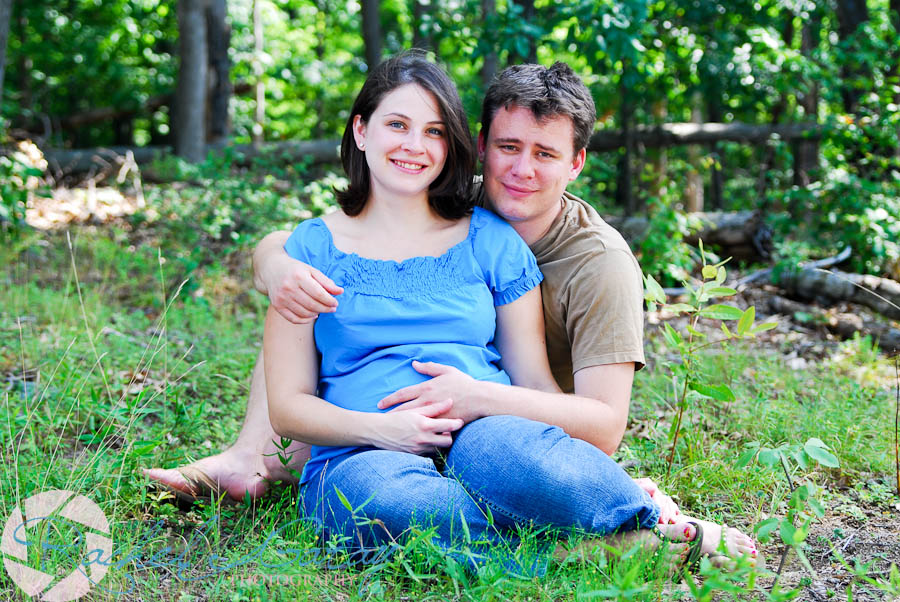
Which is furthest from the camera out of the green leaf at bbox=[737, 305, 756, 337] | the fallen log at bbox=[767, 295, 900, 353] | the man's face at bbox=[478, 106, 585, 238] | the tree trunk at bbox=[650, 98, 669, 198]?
the tree trunk at bbox=[650, 98, 669, 198]

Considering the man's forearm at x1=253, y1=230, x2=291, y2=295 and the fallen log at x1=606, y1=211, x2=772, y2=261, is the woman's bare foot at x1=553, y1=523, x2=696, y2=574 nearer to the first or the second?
the man's forearm at x1=253, y1=230, x2=291, y2=295

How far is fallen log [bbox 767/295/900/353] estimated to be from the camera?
4.66m

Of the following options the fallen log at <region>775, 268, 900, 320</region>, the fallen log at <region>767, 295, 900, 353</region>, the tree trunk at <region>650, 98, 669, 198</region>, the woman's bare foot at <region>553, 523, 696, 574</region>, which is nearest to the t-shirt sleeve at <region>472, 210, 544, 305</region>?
the woman's bare foot at <region>553, 523, 696, 574</region>

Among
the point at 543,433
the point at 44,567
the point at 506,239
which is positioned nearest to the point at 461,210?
the point at 506,239

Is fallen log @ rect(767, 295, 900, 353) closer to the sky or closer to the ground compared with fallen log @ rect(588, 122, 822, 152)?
closer to the ground

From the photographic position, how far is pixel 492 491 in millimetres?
2129

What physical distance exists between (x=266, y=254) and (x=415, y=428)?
2.64ft

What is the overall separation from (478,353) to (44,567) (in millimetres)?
1282

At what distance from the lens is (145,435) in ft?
9.88

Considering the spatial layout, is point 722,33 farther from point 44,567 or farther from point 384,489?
point 44,567

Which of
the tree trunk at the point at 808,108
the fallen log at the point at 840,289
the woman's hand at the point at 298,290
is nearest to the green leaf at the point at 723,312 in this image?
the woman's hand at the point at 298,290

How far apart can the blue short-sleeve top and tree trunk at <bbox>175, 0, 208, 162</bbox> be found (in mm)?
6896
